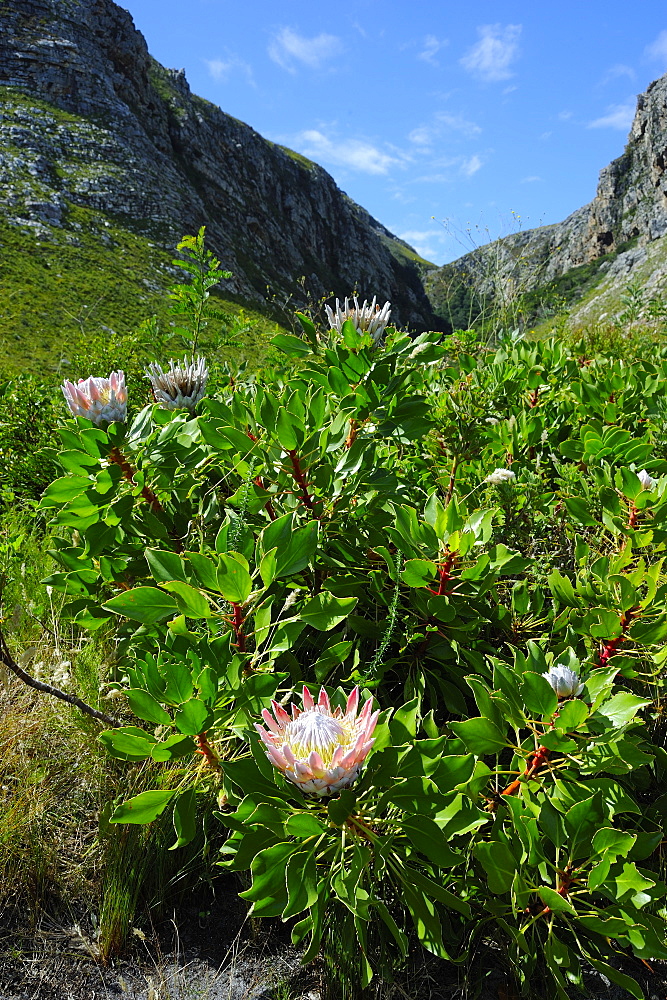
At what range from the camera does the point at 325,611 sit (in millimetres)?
1104

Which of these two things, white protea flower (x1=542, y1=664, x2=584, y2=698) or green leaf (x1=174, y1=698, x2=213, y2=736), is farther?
white protea flower (x1=542, y1=664, x2=584, y2=698)

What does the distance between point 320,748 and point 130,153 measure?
157 ft

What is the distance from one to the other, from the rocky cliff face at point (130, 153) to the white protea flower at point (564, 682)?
21.4 meters

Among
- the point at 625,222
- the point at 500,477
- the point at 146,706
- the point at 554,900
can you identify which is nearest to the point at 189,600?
the point at 146,706

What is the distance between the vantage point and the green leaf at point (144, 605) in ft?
3.59

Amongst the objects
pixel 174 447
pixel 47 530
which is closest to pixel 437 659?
pixel 174 447

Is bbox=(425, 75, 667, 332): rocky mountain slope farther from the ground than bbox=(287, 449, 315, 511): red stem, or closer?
farther from the ground

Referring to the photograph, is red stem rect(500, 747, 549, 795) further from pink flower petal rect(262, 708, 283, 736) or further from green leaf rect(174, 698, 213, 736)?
green leaf rect(174, 698, 213, 736)

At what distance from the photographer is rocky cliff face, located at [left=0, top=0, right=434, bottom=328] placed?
3481cm

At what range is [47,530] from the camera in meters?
2.76

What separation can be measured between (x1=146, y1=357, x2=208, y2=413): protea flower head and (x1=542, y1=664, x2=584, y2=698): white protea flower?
51.2 inches

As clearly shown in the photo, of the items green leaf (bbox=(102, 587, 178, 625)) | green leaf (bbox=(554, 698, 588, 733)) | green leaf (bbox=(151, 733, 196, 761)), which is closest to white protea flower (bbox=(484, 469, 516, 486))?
green leaf (bbox=(554, 698, 588, 733))

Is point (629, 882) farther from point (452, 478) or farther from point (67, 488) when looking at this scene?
point (67, 488)

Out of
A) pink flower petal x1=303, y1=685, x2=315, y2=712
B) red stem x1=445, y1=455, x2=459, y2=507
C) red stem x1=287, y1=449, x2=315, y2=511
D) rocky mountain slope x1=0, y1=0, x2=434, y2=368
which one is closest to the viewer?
pink flower petal x1=303, y1=685, x2=315, y2=712
